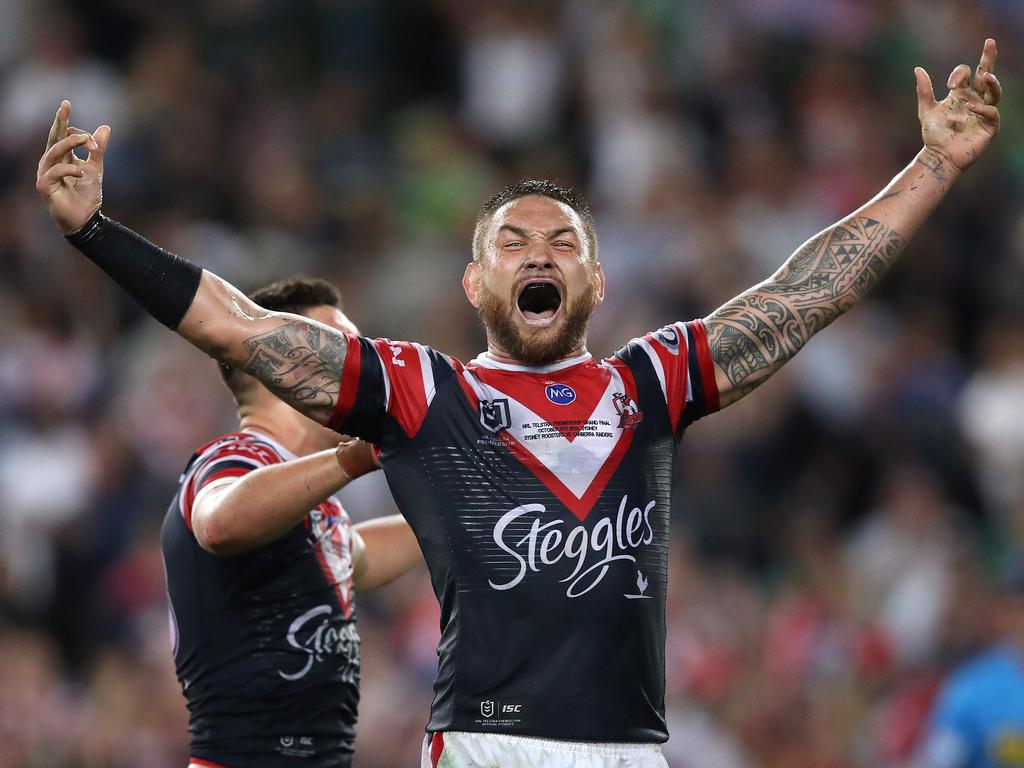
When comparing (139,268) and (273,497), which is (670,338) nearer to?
(273,497)

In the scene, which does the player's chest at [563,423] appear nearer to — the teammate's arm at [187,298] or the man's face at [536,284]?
the man's face at [536,284]

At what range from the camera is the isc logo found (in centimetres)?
488

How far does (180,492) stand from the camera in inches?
230

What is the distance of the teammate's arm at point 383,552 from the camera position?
6387 mm

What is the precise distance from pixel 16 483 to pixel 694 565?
4.81m

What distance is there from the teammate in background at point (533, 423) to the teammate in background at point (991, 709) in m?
4.34

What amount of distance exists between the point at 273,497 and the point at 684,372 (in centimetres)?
131

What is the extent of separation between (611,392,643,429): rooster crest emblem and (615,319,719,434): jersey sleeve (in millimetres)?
108

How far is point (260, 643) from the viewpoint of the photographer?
18.9 ft

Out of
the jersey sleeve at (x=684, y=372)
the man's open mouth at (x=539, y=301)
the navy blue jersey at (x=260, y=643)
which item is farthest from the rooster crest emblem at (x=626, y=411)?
the navy blue jersey at (x=260, y=643)

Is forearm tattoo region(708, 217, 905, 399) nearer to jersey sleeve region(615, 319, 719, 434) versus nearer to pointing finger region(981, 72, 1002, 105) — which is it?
jersey sleeve region(615, 319, 719, 434)

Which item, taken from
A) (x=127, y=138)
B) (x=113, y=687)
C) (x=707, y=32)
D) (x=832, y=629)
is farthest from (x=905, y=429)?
(x=127, y=138)

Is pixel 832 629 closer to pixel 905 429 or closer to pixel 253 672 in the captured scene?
pixel 905 429

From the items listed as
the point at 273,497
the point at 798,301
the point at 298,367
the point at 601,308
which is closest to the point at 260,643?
the point at 273,497
